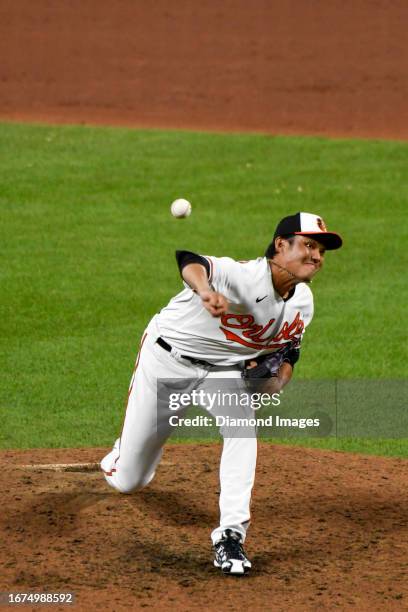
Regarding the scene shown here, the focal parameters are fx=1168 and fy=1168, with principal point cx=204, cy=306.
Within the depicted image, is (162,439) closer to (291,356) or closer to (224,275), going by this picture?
(291,356)

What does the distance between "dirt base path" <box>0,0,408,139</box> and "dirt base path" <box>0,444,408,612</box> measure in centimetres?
1145

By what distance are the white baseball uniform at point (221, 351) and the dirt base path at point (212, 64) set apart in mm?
12344

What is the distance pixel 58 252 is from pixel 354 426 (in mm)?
5050

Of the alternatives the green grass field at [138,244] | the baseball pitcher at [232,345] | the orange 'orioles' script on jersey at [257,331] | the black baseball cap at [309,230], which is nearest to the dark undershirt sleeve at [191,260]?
the baseball pitcher at [232,345]

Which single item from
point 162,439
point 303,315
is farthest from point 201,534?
point 303,315

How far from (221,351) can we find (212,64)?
569 inches

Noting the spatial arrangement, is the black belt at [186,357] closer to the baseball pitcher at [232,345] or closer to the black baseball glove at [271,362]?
the baseball pitcher at [232,345]

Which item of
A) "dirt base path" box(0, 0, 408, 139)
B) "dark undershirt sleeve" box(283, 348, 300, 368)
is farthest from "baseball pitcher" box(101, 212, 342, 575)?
"dirt base path" box(0, 0, 408, 139)

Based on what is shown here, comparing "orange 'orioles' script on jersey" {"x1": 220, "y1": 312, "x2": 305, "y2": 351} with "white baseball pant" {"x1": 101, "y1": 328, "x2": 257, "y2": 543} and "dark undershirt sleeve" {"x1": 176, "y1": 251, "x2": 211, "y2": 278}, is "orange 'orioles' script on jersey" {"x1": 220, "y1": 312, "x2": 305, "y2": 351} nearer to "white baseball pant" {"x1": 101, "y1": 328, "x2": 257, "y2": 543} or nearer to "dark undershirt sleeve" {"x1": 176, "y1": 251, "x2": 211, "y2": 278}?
"white baseball pant" {"x1": 101, "y1": 328, "x2": 257, "y2": 543}

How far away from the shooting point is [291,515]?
6.14 m

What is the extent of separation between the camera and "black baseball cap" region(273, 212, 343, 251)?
5.44m

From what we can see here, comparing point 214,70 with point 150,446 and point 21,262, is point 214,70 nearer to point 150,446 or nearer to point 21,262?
point 21,262

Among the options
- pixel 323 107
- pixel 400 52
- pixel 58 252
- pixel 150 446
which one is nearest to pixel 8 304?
pixel 58 252

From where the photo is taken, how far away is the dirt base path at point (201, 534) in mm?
5152
